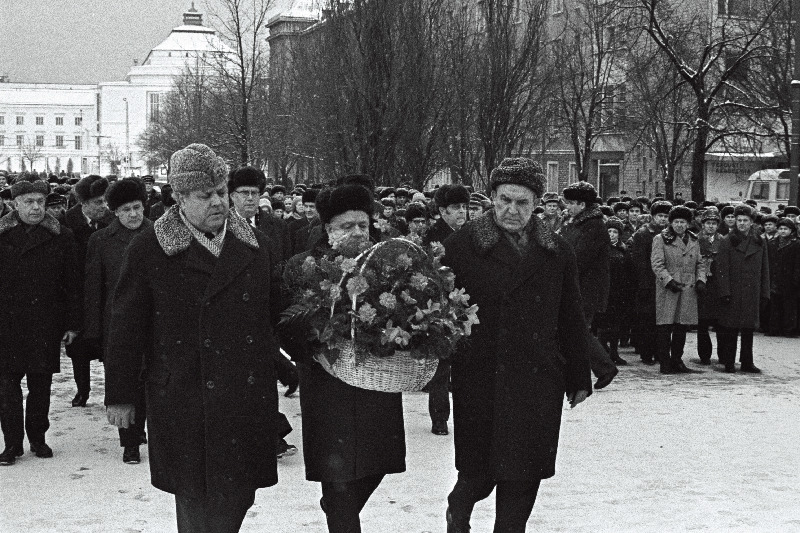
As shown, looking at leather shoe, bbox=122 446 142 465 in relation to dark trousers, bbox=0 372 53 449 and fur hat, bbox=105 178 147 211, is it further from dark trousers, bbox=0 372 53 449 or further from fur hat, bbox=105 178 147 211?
fur hat, bbox=105 178 147 211

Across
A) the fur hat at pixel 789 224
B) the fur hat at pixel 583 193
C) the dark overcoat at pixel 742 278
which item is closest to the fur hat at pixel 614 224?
the dark overcoat at pixel 742 278

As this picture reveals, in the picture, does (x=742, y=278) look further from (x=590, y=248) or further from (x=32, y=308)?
(x=32, y=308)

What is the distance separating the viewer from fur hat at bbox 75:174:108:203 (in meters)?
10.1

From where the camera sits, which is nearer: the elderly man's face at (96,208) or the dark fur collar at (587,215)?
the elderly man's face at (96,208)

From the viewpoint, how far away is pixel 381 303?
15.8 feet

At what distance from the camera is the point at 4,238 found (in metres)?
8.34

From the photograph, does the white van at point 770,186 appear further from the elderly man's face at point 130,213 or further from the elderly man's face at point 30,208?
the elderly man's face at point 30,208

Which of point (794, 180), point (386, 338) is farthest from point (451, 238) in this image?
point (794, 180)

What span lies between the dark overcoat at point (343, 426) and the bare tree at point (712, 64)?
25538mm

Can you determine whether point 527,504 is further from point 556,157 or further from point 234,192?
point 556,157

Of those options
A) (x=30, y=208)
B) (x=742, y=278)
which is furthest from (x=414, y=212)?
(x=30, y=208)

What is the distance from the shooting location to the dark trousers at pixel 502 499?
5465 mm

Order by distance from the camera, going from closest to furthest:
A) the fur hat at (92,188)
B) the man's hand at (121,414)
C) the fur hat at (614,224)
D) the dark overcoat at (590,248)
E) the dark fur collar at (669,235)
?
the man's hand at (121,414) < the fur hat at (92,188) < the dark overcoat at (590,248) < the dark fur collar at (669,235) < the fur hat at (614,224)

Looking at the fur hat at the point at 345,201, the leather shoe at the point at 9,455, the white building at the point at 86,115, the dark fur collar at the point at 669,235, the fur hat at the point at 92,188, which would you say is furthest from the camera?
the white building at the point at 86,115
